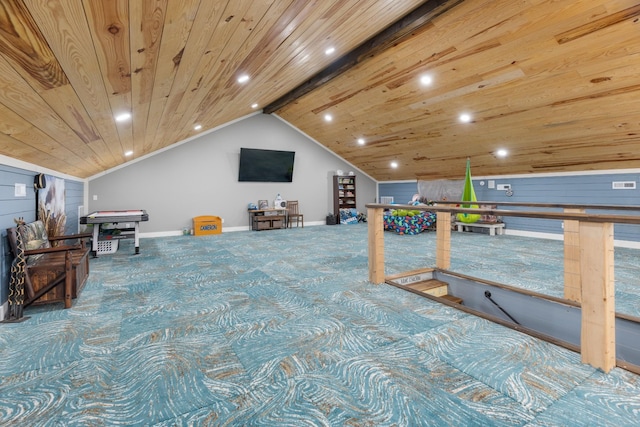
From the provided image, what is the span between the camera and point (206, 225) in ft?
27.4

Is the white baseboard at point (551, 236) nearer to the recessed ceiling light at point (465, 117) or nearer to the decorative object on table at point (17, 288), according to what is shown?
the recessed ceiling light at point (465, 117)

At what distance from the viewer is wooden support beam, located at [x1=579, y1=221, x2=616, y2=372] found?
1.81m

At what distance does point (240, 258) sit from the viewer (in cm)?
524

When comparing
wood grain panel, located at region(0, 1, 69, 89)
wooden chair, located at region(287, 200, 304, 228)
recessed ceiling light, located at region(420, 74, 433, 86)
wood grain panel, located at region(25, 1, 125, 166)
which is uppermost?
recessed ceiling light, located at region(420, 74, 433, 86)

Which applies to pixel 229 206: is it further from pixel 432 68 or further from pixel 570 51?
pixel 570 51

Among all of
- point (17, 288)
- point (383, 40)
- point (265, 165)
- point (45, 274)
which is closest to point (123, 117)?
point (45, 274)

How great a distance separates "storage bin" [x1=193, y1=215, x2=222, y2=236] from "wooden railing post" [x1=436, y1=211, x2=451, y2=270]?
20.1ft

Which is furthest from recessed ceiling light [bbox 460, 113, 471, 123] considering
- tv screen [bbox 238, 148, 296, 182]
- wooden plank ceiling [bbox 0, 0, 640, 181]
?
tv screen [bbox 238, 148, 296, 182]

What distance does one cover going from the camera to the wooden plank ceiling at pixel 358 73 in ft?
4.64

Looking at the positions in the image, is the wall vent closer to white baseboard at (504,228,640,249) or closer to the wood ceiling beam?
white baseboard at (504,228,640,249)

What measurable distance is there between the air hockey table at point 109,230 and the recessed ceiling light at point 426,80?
563 cm

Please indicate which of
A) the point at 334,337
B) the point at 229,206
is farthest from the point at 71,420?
the point at 229,206

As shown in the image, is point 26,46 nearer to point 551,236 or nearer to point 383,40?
point 383,40

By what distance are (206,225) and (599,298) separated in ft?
26.5
